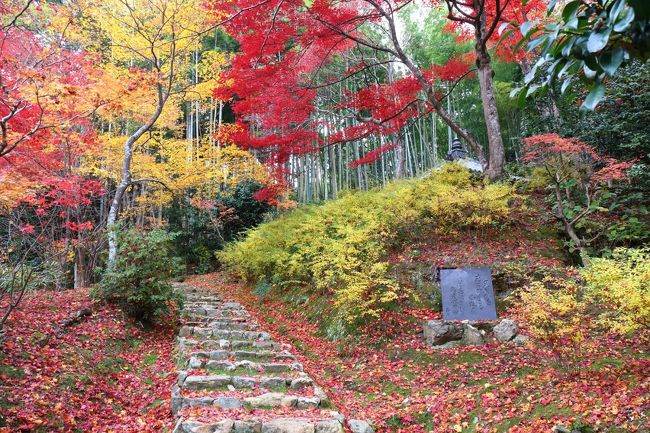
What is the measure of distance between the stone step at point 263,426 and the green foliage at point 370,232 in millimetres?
2125

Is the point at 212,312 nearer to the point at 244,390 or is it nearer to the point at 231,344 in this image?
the point at 231,344

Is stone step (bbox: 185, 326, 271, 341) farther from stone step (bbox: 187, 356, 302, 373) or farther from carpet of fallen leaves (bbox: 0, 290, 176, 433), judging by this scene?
stone step (bbox: 187, 356, 302, 373)

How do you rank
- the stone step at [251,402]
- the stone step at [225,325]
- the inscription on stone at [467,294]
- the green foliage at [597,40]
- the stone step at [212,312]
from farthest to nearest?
the stone step at [212,312]
the stone step at [225,325]
the inscription on stone at [467,294]
the stone step at [251,402]
the green foliage at [597,40]

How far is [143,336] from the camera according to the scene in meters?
6.12

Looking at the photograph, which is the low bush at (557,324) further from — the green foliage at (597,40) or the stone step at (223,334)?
the stone step at (223,334)

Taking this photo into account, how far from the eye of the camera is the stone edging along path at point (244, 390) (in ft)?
11.0

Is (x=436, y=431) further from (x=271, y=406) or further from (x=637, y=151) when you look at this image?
(x=637, y=151)

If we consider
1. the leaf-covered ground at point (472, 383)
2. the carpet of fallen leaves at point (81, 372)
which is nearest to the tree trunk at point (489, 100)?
the leaf-covered ground at point (472, 383)

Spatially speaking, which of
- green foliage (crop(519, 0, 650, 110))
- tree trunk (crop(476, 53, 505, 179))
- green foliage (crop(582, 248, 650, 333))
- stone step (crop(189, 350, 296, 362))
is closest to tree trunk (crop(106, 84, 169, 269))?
stone step (crop(189, 350, 296, 362))

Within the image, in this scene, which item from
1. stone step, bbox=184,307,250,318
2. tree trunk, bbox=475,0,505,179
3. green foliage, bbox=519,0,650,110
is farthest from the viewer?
tree trunk, bbox=475,0,505,179

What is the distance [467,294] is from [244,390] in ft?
10.2

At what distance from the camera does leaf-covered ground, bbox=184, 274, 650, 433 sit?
3028mm

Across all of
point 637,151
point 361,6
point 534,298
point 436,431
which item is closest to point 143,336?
point 436,431

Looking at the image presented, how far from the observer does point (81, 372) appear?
4332mm
